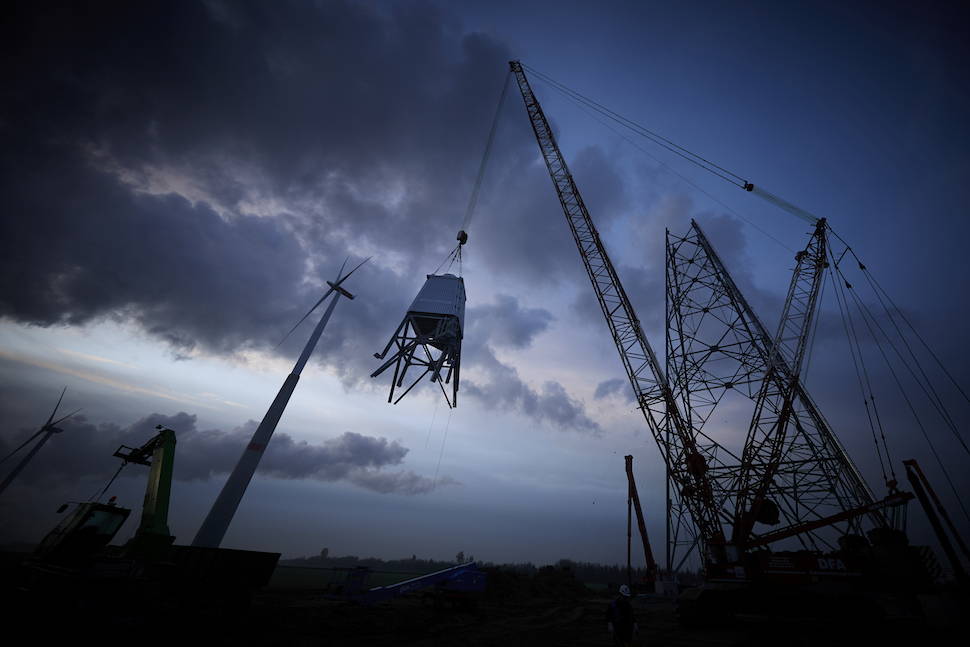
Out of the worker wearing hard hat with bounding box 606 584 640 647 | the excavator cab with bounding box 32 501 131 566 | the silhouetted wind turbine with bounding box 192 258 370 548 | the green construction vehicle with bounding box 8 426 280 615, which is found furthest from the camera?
the silhouetted wind turbine with bounding box 192 258 370 548

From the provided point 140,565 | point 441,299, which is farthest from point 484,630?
point 441,299

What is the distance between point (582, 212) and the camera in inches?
1550

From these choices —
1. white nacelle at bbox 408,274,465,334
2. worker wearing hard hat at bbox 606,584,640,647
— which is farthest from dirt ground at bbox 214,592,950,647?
white nacelle at bbox 408,274,465,334

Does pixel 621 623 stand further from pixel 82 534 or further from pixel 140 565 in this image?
pixel 82 534

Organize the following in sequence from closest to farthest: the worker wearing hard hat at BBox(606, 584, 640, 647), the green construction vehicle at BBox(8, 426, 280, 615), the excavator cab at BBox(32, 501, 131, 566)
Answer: the worker wearing hard hat at BBox(606, 584, 640, 647), the green construction vehicle at BBox(8, 426, 280, 615), the excavator cab at BBox(32, 501, 131, 566)

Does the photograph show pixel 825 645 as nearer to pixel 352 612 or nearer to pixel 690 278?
pixel 352 612

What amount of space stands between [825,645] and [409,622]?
688 inches

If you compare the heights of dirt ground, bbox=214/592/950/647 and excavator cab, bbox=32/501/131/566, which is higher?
excavator cab, bbox=32/501/131/566

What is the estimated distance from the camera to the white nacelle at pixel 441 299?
23.4 m

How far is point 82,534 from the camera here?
1609cm

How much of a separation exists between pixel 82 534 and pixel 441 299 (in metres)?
20.2

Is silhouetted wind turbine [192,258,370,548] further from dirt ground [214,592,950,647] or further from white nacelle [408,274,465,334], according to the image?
white nacelle [408,274,465,334]

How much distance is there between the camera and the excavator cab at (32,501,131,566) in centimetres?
1570

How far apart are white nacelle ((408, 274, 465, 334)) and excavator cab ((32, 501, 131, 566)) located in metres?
17.1
